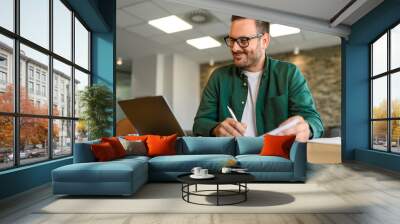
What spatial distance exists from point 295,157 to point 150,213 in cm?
249

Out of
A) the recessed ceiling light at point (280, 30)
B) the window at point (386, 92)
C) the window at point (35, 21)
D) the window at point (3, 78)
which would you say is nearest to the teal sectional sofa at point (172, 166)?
the window at point (3, 78)

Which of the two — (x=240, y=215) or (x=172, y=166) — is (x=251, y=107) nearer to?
(x=172, y=166)

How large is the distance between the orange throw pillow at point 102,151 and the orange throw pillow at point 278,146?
229 cm

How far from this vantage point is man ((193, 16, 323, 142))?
654cm

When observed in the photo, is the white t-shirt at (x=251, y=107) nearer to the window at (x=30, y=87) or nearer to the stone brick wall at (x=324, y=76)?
the stone brick wall at (x=324, y=76)

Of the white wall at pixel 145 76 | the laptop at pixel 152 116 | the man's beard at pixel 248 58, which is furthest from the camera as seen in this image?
the white wall at pixel 145 76

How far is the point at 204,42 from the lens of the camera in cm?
945

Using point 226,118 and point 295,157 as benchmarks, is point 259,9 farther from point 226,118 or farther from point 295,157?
point 295,157

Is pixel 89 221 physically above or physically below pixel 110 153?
below

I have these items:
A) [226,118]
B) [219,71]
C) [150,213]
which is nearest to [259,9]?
[219,71]

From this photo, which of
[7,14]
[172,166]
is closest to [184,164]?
[172,166]

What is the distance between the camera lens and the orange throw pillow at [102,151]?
4.75m

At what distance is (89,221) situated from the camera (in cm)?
316

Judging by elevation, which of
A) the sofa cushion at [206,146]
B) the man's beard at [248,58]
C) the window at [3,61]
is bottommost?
the sofa cushion at [206,146]
